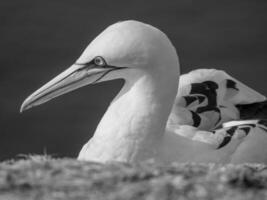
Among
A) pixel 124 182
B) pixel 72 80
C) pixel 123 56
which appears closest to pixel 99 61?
pixel 123 56

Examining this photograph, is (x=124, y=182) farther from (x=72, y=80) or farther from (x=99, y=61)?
(x=72, y=80)

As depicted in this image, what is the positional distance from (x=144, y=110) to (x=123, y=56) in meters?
0.52

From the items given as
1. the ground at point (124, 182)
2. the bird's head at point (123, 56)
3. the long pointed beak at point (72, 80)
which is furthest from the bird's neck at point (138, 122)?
the ground at point (124, 182)

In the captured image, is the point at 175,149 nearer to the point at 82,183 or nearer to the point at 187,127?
the point at 187,127

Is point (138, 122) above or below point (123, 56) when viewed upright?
below

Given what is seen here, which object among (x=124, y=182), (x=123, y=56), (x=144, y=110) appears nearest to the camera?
(x=124, y=182)

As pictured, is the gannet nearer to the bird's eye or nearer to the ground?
the bird's eye

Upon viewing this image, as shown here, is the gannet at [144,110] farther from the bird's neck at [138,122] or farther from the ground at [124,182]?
the ground at [124,182]

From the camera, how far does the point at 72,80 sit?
7.70 m

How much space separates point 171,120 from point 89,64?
3.82 ft

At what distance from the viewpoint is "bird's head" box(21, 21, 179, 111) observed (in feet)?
24.2

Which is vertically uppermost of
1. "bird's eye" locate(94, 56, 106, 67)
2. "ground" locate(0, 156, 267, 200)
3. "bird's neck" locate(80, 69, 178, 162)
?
"bird's eye" locate(94, 56, 106, 67)

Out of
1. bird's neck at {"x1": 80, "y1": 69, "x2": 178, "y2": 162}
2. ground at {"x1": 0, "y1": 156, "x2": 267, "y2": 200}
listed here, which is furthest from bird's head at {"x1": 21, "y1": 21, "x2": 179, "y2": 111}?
ground at {"x1": 0, "y1": 156, "x2": 267, "y2": 200}

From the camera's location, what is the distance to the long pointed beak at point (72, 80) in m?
7.59
